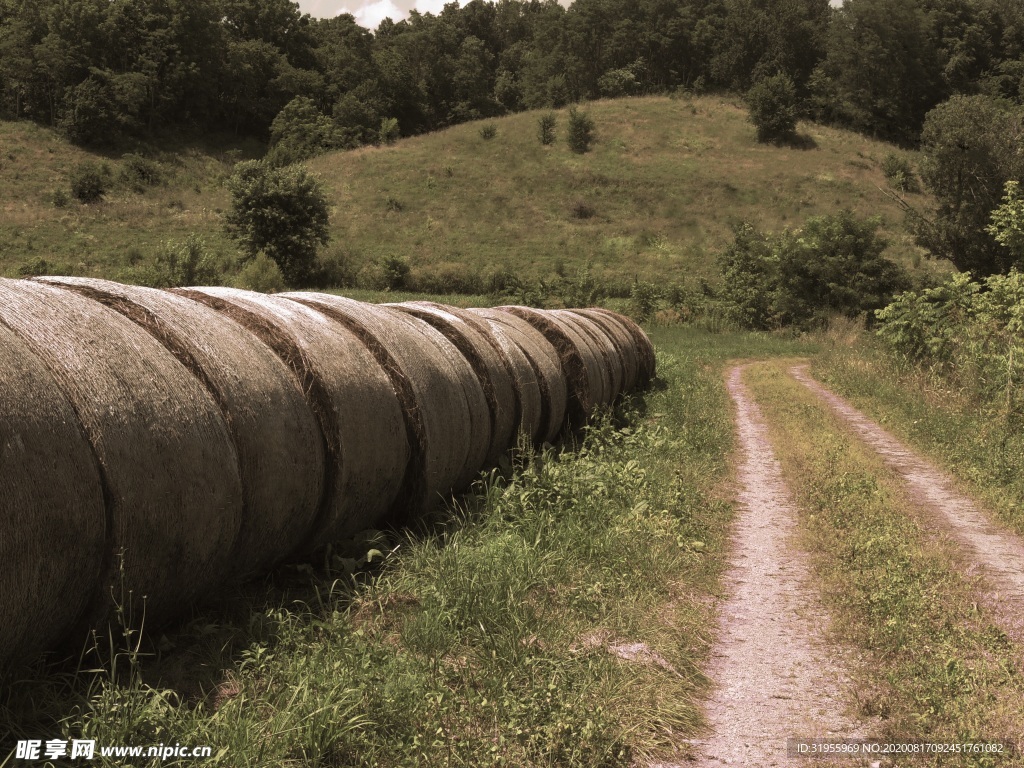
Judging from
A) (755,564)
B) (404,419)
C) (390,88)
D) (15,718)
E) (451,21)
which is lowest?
(755,564)

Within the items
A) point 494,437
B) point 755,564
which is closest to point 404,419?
point 494,437

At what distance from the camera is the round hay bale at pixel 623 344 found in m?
14.4

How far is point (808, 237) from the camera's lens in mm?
34062

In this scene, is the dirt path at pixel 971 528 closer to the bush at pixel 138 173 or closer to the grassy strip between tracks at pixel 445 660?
the grassy strip between tracks at pixel 445 660

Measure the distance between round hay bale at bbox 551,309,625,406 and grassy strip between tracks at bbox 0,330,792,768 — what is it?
16.5 ft

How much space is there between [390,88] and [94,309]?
98.2 metres

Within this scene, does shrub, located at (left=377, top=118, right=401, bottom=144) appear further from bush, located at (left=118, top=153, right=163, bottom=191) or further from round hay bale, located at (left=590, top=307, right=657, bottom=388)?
round hay bale, located at (left=590, top=307, right=657, bottom=388)

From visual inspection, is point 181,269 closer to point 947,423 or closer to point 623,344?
point 623,344

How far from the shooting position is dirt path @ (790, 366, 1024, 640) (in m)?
5.15

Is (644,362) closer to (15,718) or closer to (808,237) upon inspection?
(15,718)

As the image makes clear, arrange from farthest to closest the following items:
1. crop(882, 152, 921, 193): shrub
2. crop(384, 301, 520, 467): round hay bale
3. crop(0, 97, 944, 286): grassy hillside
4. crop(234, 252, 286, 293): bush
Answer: crop(882, 152, 921, 193): shrub, crop(0, 97, 944, 286): grassy hillside, crop(234, 252, 286, 293): bush, crop(384, 301, 520, 467): round hay bale

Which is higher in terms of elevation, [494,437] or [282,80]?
[282,80]

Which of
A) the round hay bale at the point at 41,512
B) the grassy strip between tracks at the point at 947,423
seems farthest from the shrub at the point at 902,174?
the round hay bale at the point at 41,512

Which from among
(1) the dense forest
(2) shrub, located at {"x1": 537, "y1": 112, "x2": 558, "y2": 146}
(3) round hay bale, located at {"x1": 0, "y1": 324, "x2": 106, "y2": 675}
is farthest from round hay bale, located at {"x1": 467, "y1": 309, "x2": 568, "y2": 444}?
(2) shrub, located at {"x1": 537, "y1": 112, "x2": 558, "y2": 146}
